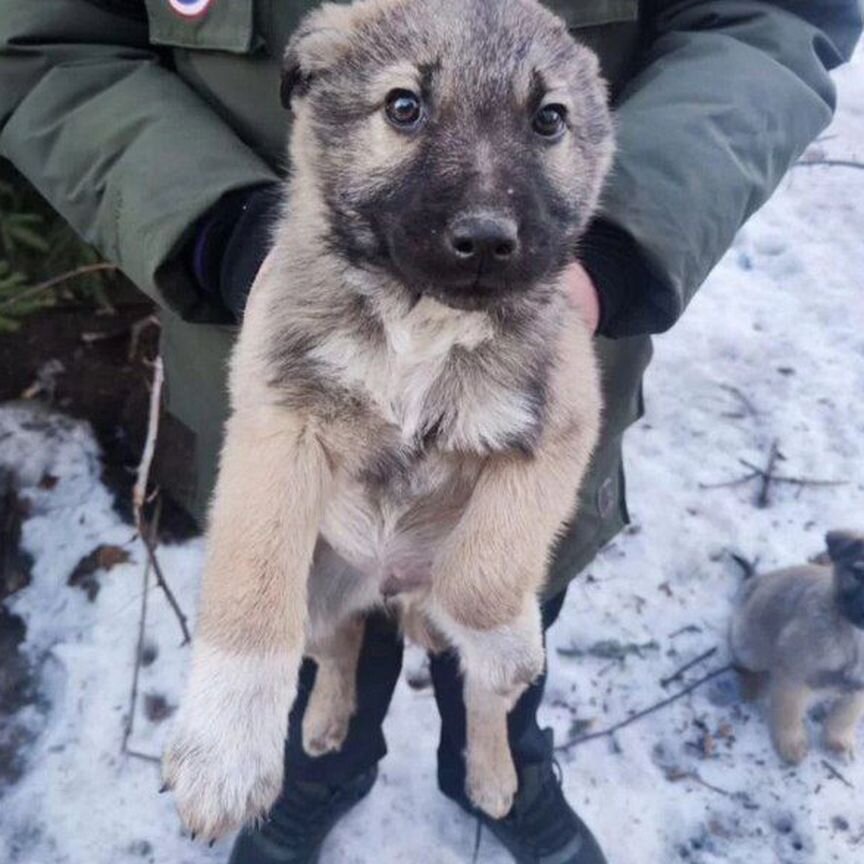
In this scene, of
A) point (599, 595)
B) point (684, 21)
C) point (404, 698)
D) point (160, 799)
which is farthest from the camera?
point (599, 595)

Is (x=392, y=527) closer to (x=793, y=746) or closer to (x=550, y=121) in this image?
(x=550, y=121)

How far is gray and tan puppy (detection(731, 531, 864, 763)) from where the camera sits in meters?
3.42

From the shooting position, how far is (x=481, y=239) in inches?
70.0

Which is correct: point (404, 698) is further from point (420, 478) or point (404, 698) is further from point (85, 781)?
point (420, 478)

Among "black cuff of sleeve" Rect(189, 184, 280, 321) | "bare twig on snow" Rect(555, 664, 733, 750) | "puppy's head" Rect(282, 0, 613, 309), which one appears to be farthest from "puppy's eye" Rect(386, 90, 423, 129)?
"bare twig on snow" Rect(555, 664, 733, 750)

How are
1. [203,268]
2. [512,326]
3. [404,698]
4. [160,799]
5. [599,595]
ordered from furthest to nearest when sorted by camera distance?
[599,595] → [404,698] → [160,799] → [203,268] → [512,326]

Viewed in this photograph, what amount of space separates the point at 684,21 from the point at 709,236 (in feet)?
2.08

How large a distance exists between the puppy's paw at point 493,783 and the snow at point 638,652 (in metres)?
0.41

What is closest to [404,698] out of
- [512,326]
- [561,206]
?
[512,326]

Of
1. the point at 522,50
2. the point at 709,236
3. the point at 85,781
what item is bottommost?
the point at 85,781

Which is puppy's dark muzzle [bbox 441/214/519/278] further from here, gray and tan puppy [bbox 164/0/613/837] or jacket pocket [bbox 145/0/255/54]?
jacket pocket [bbox 145/0/255/54]

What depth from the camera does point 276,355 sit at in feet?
6.99

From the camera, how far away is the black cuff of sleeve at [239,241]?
235 cm

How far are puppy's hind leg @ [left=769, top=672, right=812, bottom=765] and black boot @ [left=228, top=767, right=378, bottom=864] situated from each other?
142 centimetres
